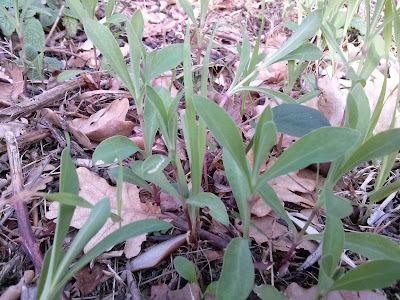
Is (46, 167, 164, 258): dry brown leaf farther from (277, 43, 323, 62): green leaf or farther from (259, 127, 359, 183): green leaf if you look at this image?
(277, 43, 323, 62): green leaf

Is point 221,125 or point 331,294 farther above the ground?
point 221,125

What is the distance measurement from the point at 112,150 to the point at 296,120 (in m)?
0.46

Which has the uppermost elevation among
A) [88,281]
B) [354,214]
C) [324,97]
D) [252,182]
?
[252,182]

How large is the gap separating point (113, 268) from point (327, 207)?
60 cm

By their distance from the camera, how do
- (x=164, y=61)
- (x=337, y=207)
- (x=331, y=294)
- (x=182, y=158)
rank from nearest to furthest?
(x=337, y=207) < (x=331, y=294) < (x=164, y=61) < (x=182, y=158)

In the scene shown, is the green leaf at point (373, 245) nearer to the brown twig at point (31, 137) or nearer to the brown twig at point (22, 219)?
the brown twig at point (22, 219)

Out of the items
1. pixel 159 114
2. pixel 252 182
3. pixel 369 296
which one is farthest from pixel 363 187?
pixel 159 114

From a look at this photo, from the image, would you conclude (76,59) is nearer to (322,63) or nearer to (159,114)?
(159,114)

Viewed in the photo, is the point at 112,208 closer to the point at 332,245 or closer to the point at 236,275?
the point at 236,275

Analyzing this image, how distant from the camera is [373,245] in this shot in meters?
0.73

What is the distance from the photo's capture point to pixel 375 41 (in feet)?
4.04

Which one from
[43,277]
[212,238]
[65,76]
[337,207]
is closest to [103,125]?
[65,76]

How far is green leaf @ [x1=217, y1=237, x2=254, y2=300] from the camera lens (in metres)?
0.63

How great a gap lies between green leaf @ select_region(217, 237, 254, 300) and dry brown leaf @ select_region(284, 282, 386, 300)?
27 cm
